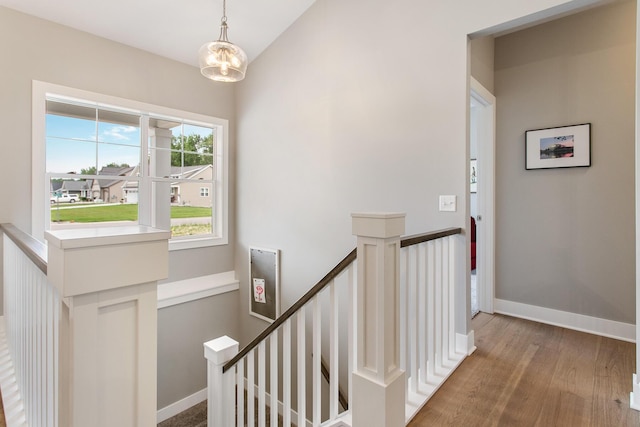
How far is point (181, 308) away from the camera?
3918 mm

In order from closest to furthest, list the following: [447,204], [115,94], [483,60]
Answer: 1. [447,204]
2. [483,60]
3. [115,94]

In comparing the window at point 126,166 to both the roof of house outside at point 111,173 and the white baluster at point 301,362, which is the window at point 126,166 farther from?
the white baluster at point 301,362

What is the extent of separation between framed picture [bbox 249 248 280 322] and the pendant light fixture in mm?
2128

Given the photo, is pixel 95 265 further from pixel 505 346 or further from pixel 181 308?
pixel 181 308

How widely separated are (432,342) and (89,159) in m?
3.57

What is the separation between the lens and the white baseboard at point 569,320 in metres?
2.67

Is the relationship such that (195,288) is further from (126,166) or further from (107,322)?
(107,322)

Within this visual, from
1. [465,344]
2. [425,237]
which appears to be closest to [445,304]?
[465,344]

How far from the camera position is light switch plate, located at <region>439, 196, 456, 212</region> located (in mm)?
2523

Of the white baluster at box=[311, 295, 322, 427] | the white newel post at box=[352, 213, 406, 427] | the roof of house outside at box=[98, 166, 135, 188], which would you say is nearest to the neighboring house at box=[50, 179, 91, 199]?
the roof of house outside at box=[98, 166, 135, 188]

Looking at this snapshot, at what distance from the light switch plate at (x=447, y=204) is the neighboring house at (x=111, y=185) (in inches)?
128

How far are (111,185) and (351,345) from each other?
3178mm

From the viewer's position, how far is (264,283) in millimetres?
4137

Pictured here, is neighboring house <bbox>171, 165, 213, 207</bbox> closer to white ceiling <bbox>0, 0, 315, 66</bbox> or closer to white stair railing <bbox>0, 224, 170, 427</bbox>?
white ceiling <bbox>0, 0, 315, 66</bbox>
